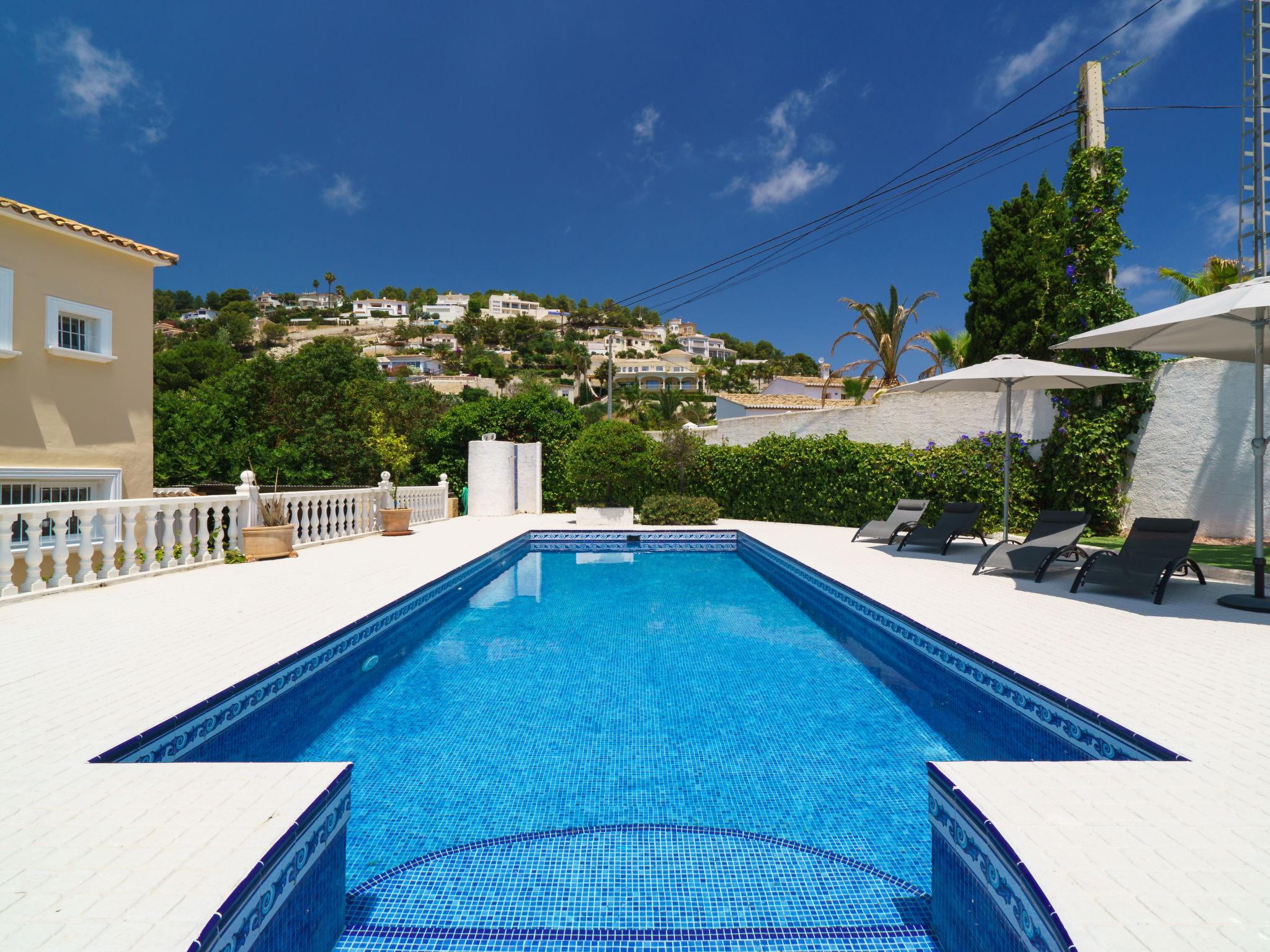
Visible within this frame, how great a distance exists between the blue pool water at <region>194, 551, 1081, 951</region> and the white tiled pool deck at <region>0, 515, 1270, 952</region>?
0.49m

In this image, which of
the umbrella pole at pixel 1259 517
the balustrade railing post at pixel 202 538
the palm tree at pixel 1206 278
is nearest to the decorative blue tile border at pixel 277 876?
the umbrella pole at pixel 1259 517

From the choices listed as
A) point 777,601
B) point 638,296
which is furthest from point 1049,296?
point 638,296

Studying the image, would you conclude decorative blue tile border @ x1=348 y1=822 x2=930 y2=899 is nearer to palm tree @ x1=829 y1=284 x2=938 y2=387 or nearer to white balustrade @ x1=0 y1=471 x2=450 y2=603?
white balustrade @ x1=0 y1=471 x2=450 y2=603

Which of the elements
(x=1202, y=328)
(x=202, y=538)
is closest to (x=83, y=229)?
(x=202, y=538)

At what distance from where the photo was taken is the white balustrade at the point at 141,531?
602 centimetres

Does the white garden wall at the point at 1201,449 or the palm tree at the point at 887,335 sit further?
the palm tree at the point at 887,335

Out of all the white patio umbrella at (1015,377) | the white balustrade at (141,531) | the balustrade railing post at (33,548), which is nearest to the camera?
the balustrade railing post at (33,548)

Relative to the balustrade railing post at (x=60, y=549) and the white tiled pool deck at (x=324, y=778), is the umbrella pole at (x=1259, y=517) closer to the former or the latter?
the white tiled pool deck at (x=324, y=778)

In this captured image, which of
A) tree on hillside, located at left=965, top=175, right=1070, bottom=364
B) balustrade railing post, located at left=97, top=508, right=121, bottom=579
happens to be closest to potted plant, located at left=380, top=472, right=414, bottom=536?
balustrade railing post, located at left=97, top=508, right=121, bottom=579

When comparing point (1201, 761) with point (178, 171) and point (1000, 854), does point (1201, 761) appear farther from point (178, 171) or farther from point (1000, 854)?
point (178, 171)

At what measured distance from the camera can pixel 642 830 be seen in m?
2.91

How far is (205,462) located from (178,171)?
46.2m

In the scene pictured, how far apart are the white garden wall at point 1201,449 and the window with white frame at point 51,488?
1580 centimetres

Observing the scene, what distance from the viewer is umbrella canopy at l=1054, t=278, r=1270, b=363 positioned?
5.25m
